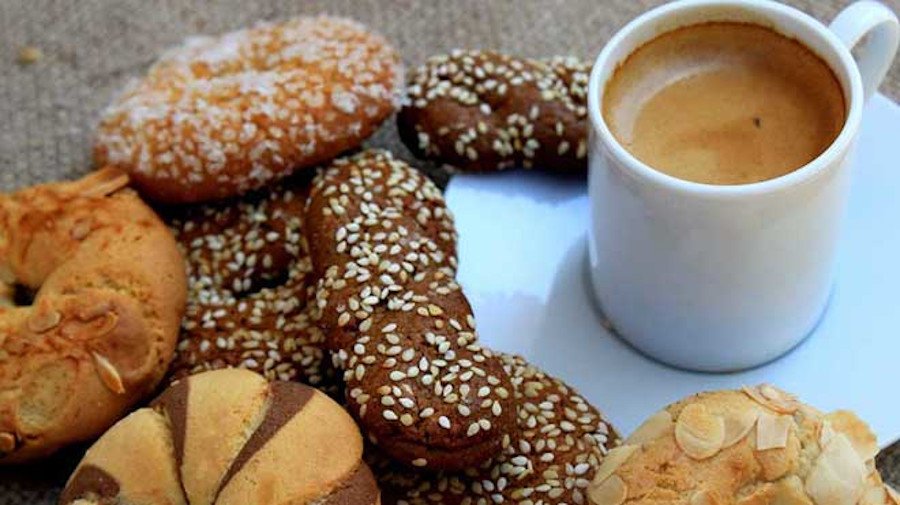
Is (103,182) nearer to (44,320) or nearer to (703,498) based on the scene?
(44,320)

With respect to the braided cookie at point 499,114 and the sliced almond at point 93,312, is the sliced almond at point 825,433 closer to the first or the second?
the braided cookie at point 499,114

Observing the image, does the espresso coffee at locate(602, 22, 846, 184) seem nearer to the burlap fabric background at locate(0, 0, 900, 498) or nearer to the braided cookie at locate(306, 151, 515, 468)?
the braided cookie at locate(306, 151, 515, 468)

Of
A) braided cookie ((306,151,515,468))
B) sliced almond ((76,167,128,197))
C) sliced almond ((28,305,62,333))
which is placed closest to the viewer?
braided cookie ((306,151,515,468))

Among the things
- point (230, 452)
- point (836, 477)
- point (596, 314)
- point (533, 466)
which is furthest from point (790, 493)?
point (230, 452)

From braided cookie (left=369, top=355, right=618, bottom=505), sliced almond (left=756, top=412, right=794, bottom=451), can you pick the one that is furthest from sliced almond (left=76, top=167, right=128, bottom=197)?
sliced almond (left=756, top=412, right=794, bottom=451)

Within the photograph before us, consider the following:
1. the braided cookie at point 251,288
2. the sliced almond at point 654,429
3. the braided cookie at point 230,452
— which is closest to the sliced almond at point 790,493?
the sliced almond at point 654,429

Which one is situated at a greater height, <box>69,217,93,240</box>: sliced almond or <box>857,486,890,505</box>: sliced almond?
<box>69,217,93,240</box>: sliced almond
